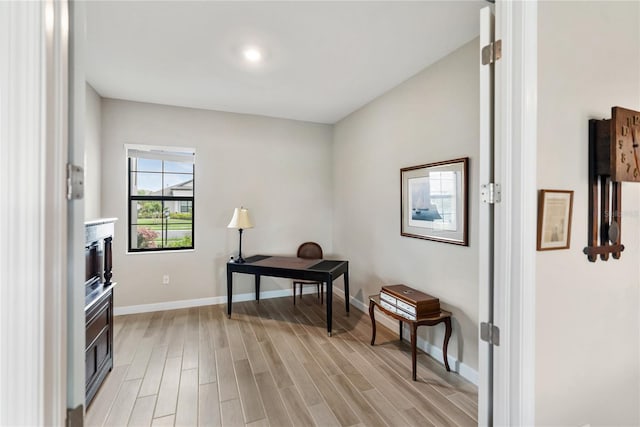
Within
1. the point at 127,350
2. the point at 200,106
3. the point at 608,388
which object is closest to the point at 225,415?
the point at 127,350

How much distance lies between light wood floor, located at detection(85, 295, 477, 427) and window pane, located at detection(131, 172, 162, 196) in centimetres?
166

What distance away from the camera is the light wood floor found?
2043 mm

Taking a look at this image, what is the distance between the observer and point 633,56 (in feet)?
4.90

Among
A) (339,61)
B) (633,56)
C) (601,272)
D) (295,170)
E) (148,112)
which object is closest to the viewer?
(601,272)

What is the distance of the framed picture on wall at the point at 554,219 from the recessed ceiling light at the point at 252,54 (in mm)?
2418

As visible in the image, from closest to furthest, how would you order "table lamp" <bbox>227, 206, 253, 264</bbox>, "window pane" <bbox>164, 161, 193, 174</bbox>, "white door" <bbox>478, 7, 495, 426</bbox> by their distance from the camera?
"white door" <bbox>478, 7, 495, 426</bbox>
"table lamp" <bbox>227, 206, 253, 264</bbox>
"window pane" <bbox>164, 161, 193, 174</bbox>

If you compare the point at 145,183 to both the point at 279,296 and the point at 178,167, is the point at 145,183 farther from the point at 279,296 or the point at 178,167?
the point at 279,296

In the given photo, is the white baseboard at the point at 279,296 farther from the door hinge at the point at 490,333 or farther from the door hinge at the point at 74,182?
the door hinge at the point at 74,182

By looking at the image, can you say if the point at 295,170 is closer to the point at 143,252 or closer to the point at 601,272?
the point at 143,252

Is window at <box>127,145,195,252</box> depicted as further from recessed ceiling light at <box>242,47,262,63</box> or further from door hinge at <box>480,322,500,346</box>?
door hinge at <box>480,322,500,346</box>

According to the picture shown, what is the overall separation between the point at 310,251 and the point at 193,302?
1783mm

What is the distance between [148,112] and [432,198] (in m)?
3.69

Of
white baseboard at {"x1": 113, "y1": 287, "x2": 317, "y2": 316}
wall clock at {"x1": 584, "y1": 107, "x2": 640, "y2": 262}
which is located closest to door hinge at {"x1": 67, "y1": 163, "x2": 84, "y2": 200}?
wall clock at {"x1": 584, "y1": 107, "x2": 640, "y2": 262}

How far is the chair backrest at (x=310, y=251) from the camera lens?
4559mm
